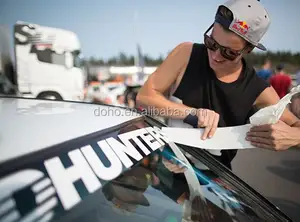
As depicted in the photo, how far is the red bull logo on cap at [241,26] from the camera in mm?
1101

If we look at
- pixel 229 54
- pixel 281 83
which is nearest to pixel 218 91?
pixel 229 54

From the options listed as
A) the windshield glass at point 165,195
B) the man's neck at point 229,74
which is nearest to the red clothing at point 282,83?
the man's neck at point 229,74

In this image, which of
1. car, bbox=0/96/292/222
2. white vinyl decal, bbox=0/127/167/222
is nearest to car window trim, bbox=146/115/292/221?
car, bbox=0/96/292/222

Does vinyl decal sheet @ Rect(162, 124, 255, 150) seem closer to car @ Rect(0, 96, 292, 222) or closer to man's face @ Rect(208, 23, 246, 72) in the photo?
car @ Rect(0, 96, 292, 222)

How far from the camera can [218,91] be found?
1304 mm

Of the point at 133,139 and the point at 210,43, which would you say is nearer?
the point at 133,139

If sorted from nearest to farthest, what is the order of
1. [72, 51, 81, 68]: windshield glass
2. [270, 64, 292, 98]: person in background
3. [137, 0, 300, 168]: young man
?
1. [137, 0, 300, 168]: young man
2. [270, 64, 292, 98]: person in background
3. [72, 51, 81, 68]: windshield glass

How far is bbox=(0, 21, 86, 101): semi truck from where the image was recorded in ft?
27.6

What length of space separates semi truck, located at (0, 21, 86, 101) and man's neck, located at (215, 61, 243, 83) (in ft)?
26.1

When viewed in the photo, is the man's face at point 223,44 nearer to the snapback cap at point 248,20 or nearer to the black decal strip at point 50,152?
the snapback cap at point 248,20

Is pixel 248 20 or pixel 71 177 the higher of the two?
pixel 248 20

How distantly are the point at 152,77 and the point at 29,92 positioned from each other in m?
8.10

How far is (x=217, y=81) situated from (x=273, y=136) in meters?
0.38

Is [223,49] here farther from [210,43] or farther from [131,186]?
[131,186]
